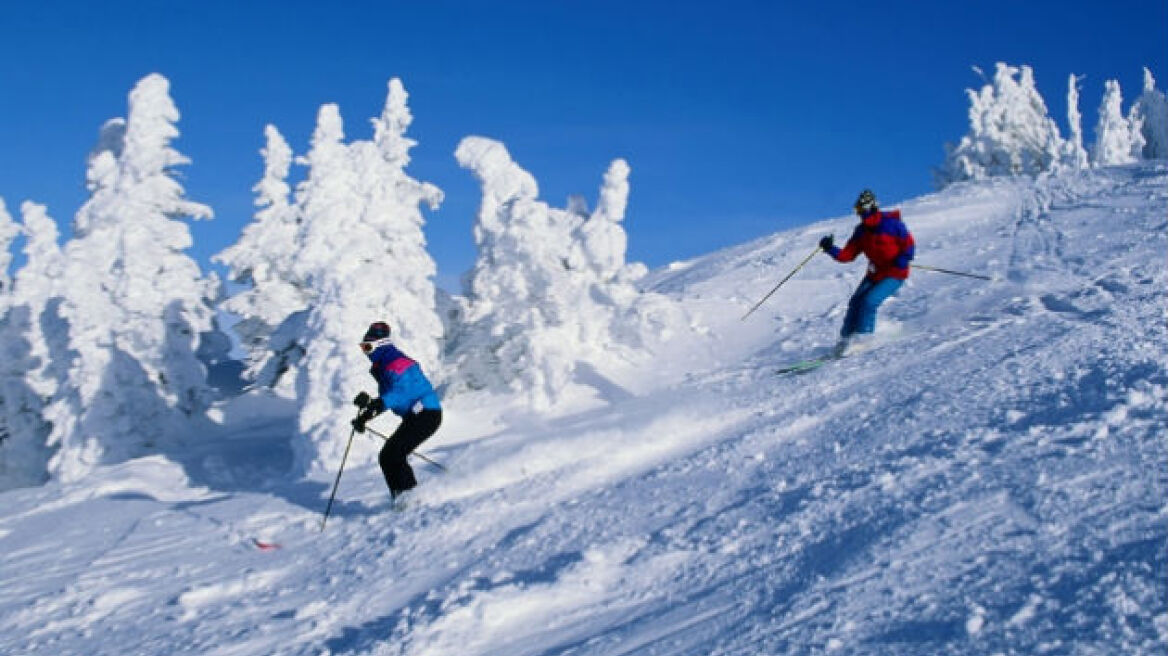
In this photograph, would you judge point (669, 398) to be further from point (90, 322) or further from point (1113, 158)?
point (1113, 158)

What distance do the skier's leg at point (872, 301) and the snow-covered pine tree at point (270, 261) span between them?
13087mm

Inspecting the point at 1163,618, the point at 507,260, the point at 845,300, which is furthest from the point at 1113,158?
the point at 1163,618

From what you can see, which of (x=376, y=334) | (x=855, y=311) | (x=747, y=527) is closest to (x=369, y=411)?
(x=376, y=334)

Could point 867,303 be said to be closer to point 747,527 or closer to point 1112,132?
point 747,527

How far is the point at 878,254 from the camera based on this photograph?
37.1 feet

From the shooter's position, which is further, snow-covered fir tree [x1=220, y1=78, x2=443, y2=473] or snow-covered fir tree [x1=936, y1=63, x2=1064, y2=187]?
snow-covered fir tree [x1=936, y1=63, x2=1064, y2=187]

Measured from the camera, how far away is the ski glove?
8820 mm

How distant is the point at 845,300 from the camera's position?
17.3 metres

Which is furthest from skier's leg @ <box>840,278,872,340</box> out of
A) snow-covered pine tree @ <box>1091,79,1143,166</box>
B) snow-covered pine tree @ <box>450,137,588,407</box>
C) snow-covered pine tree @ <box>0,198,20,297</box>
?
snow-covered pine tree @ <box>1091,79,1143,166</box>

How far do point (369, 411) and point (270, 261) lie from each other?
48.5 feet

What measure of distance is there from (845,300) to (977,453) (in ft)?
39.0

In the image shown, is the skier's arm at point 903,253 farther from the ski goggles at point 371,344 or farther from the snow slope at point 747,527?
the ski goggles at point 371,344

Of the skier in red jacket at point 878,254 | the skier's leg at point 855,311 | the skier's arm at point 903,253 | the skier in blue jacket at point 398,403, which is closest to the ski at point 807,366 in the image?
the skier in red jacket at point 878,254

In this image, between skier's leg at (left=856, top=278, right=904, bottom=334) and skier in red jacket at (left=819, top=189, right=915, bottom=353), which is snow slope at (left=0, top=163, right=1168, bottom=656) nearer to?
skier's leg at (left=856, top=278, right=904, bottom=334)
